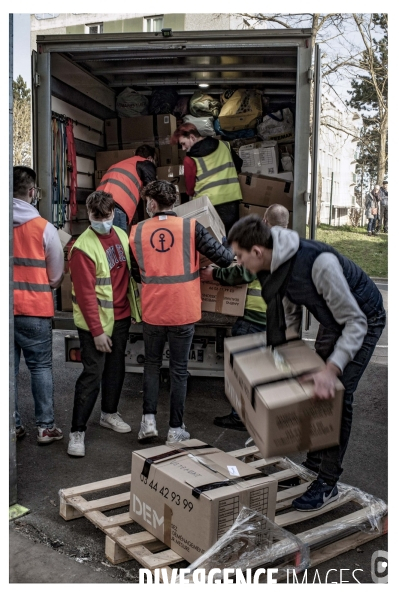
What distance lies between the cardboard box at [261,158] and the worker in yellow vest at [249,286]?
1.91 m

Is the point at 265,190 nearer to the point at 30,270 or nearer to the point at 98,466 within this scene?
the point at 30,270

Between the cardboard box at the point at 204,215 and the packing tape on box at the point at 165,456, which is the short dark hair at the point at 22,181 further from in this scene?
the packing tape on box at the point at 165,456

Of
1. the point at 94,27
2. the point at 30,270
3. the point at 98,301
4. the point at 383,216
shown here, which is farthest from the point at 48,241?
the point at 94,27

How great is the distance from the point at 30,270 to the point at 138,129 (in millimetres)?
3118

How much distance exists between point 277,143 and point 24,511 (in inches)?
175

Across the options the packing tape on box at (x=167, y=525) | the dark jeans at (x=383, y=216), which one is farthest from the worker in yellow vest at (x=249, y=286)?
the dark jeans at (x=383, y=216)

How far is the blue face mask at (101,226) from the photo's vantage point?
161 inches

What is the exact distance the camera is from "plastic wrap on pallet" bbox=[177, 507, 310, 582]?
2.62 m

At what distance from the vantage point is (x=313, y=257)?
9.12ft

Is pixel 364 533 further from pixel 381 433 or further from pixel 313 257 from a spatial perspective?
pixel 381 433

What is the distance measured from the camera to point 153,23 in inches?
875

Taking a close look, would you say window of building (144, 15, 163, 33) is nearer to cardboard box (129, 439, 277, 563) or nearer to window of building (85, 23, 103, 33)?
window of building (85, 23, 103, 33)
